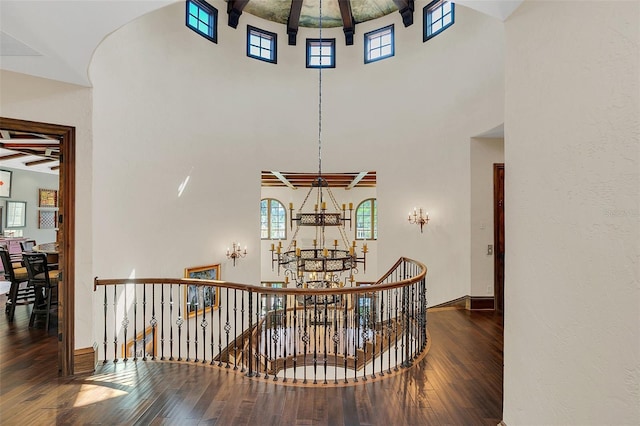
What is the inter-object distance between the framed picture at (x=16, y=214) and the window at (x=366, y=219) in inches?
415

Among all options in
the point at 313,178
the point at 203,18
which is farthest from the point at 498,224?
the point at 203,18

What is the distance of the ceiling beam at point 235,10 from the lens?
21.3ft

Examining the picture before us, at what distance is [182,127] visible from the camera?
6184 millimetres

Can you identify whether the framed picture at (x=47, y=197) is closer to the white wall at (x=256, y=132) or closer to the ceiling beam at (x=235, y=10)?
the white wall at (x=256, y=132)

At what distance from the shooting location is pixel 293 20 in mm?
6883

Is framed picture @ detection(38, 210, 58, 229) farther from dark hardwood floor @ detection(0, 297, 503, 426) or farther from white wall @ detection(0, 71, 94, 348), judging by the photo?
white wall @ detection(0, 71, 94, 348)

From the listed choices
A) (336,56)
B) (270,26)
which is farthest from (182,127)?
(336,56)

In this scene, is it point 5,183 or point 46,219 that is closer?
point 5,183

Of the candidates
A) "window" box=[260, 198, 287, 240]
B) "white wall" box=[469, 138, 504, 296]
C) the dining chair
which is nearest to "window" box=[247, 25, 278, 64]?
"white wall" box=[469, 138, 504, 296]

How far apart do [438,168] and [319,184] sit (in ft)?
9.16

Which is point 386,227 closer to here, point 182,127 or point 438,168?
Answer: point 438,168

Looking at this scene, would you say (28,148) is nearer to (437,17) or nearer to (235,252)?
A: (235,252)

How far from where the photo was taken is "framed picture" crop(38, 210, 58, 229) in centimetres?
1011

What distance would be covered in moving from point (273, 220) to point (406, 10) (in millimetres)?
7763
